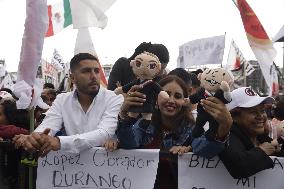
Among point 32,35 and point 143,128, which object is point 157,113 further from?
point 32,35

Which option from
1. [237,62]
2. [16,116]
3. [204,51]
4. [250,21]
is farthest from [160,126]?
[237,62]

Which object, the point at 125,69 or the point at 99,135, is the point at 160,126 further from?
the point at 125,69

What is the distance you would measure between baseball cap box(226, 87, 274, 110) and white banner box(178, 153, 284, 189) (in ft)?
1.15

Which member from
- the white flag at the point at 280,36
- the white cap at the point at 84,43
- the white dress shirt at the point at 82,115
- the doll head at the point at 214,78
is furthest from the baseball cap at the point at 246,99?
the white flag at the point at 280,36

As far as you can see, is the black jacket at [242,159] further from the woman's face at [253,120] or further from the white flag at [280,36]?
the white flag at [280,36]

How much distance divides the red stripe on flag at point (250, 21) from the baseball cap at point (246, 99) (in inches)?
134

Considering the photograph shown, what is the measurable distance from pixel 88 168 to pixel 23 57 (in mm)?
897

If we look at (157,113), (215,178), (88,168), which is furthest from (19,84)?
(215,178)

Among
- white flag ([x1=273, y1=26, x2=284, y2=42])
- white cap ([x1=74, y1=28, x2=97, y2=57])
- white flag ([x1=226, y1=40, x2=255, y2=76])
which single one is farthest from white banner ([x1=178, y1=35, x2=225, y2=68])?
white cap ([x1=74, y1=28, x2=97, y2=57])

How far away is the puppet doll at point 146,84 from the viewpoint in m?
3.19

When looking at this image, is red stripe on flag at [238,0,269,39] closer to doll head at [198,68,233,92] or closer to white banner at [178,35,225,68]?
white banner at [178,35,225,68]

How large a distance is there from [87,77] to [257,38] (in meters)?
3.20

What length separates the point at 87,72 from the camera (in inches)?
152

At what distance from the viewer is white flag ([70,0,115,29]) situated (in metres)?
5.37
